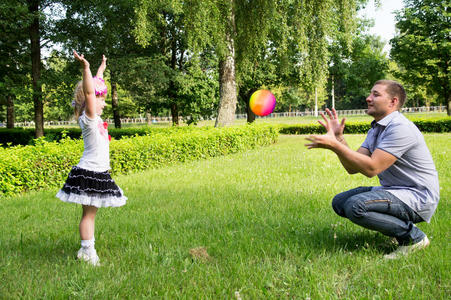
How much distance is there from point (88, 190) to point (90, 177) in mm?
125

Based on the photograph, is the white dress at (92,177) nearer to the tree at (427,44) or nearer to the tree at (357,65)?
the tree at (427,44)

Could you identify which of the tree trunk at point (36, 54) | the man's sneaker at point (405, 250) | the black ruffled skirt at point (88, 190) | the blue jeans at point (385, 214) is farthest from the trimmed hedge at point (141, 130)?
the man's sneaker at point (405, 250)

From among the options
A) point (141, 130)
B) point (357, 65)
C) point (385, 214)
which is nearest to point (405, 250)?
point (385, 214)

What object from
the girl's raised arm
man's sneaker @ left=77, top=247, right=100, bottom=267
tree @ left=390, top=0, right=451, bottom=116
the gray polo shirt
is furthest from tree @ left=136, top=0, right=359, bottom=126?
tree @ left=390, top=0, right=451, bottom=116

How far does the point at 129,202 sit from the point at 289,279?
12.2 feet

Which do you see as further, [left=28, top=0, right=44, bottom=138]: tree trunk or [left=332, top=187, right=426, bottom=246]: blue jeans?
[left=28, top=0, right=44, bottom=138]: tree trunk

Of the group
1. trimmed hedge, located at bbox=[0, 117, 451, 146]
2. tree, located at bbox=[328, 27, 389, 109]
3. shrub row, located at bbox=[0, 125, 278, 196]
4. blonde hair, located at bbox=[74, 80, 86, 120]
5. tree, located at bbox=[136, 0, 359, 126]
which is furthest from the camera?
tree, located at bbox=[328, 27, 389, 109]

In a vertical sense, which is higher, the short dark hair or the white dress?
the short dark hair

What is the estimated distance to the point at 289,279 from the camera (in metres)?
2.82

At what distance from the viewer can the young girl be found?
130 inches

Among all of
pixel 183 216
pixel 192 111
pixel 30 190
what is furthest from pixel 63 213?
pixel 192 111

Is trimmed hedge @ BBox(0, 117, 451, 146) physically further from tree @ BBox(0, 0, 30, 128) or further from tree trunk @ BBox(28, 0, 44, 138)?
tree @ BBox(0, 0, 30, 128)

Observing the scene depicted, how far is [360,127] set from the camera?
965 inches

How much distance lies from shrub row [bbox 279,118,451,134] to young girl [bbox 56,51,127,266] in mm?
22968
